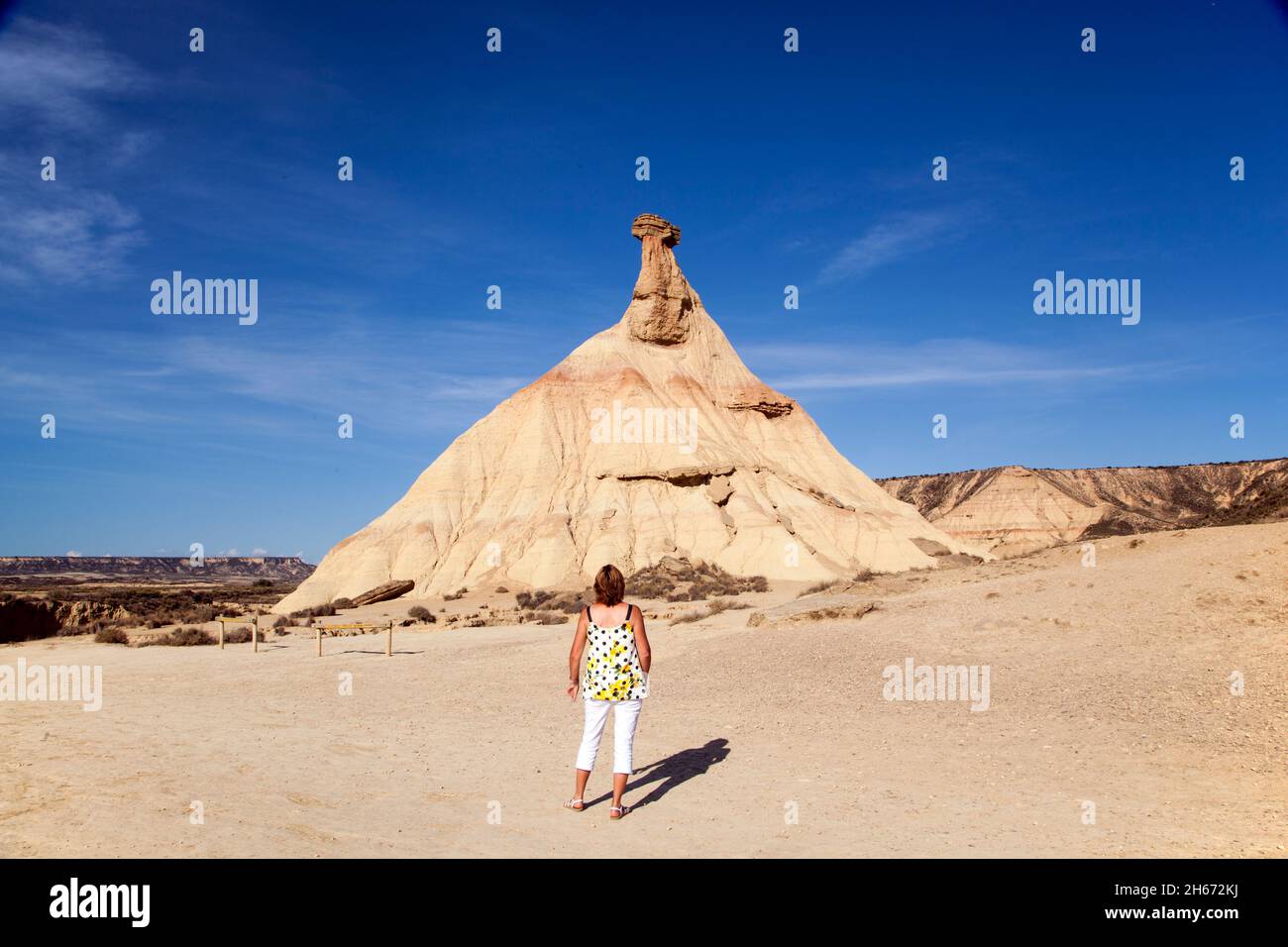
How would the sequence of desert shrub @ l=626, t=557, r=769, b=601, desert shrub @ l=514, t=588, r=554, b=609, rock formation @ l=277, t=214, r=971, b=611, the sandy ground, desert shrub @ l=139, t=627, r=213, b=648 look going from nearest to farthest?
the sandy ground
desert shrub @ l=139, t=627, r=213, b=648
desert shrub @ l=514, t=588, r=554, b=609
desert shrub @ l=626, t=557, r=769, b=601
rock formation @ l=277, t=214, r=971, b=611

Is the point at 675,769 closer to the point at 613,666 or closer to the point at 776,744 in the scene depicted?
the point at 776,744

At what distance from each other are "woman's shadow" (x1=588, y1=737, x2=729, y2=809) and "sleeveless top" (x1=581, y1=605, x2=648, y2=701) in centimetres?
96

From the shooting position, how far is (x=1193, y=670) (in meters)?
10.1

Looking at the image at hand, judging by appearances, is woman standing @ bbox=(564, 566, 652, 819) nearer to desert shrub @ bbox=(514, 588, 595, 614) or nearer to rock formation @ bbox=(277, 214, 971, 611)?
desert shrub @ bbox=(514, 588, 595, 614)

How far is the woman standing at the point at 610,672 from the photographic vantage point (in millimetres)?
6914

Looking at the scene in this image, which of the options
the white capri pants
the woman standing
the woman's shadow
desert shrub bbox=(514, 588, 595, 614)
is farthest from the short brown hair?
desert shrub bbox=(514, 588, 595, 614)

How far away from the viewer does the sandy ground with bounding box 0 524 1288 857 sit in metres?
6.06

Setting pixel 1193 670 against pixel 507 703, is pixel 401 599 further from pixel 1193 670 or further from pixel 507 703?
pixel 1193 670

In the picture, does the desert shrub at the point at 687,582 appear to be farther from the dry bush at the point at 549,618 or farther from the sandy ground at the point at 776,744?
the sandy ground at the point at 776,744

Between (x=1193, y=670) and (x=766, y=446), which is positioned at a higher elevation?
(x=766, y=446)
